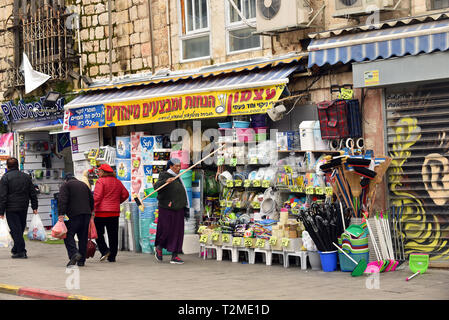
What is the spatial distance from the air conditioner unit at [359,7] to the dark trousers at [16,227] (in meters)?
6.82

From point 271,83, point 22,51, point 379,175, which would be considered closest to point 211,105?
point 271,83

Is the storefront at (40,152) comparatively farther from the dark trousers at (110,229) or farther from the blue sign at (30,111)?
the dark trousers at (110,229)

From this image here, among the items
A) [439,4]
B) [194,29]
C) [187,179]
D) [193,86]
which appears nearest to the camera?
[439,4]

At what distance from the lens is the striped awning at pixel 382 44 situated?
1110 cm

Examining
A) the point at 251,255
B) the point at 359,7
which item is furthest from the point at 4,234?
the point at 359,7

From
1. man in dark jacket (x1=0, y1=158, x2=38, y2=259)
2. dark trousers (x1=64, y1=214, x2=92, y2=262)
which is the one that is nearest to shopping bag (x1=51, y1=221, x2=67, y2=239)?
dark trousers (x1=64, y1=214, x2=92, y2=262)

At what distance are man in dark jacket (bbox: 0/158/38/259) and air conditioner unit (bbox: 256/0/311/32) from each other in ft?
17.1

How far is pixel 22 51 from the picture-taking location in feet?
64.1

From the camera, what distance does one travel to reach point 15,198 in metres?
14.4

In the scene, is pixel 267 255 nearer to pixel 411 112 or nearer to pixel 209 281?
pixel 209 281

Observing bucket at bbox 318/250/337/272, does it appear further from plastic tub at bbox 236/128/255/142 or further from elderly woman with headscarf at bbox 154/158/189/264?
plastic tub at bbox 236/128/255/142

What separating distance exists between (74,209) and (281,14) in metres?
4.76

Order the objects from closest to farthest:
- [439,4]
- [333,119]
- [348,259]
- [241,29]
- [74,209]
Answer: [348,259], [439,4], [333,119], [74,209], [241,29]

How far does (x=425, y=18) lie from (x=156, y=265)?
5973mm
